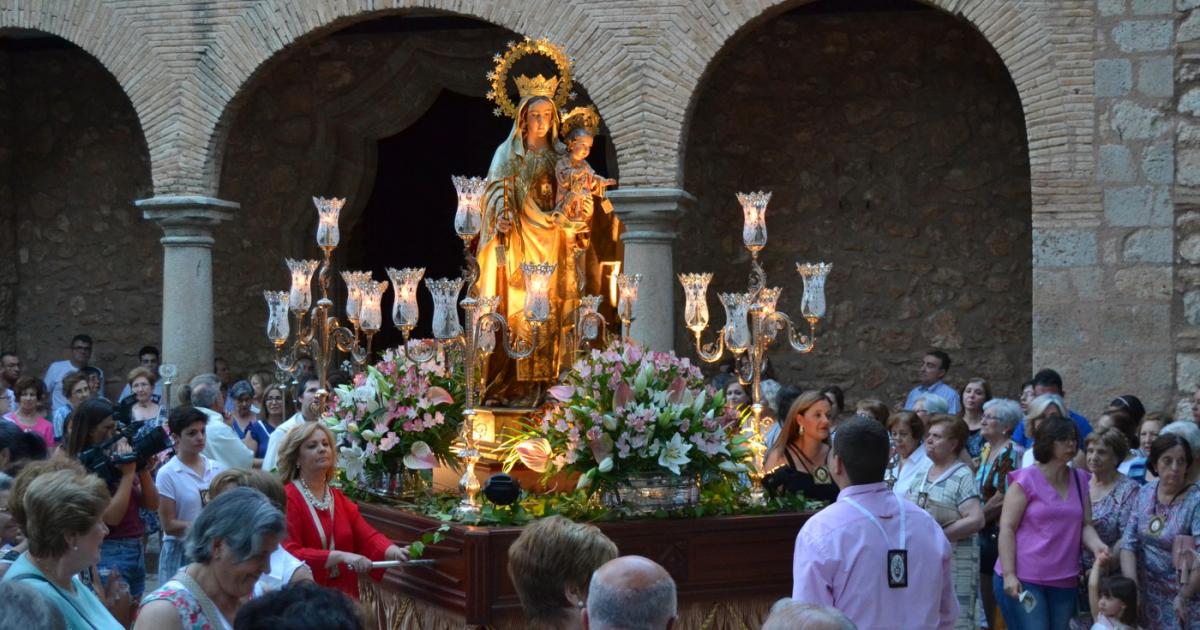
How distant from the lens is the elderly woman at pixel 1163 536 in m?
6.62

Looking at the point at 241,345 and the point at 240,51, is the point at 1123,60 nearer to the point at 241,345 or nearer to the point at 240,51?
the point at 240,51

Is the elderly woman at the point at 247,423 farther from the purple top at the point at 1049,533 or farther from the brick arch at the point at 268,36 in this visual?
the purple top at the point at 1049,533

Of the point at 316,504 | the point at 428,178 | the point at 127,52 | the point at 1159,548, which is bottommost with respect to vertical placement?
the point at 1159,548

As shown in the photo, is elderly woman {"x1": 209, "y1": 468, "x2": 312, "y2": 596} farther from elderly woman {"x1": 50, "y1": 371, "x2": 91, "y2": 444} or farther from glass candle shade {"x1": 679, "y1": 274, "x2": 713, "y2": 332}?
elderly woman {"x1": 50, "y1": 371, "x2": 91, "y2": 444}

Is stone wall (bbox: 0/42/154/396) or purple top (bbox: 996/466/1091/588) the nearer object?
purple top (bbox: 996/466/1091/588)

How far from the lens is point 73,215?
1502cm

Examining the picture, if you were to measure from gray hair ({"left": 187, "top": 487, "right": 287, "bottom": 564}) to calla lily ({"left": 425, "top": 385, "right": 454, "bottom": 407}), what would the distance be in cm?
328

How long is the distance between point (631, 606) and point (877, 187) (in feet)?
33.1

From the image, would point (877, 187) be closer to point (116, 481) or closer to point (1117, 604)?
point (1117, 604)

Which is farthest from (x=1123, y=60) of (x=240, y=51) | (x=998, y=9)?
(x=240, y=51)

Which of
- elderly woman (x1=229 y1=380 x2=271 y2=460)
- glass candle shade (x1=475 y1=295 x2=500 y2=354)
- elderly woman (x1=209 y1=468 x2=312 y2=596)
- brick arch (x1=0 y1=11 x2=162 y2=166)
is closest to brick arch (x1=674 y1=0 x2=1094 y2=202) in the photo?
glass candle shade (x1=475 y1=295 x2=500 y2=354)

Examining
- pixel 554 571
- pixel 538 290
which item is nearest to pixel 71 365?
pixel 538 290

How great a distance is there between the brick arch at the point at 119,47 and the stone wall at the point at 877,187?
4143 mm

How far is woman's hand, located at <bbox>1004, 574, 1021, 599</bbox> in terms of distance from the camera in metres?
6.93
